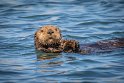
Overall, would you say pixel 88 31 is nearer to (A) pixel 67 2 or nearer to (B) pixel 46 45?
(B) pixel 46 45

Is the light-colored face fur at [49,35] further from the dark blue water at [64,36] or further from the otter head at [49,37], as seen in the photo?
the dark blue water at [64,36]

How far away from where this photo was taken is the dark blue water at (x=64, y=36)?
722cm

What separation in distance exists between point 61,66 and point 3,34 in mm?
4139

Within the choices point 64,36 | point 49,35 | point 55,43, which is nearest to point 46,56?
point 55,43

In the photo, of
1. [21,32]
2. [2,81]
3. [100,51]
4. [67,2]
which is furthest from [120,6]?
[2,81]

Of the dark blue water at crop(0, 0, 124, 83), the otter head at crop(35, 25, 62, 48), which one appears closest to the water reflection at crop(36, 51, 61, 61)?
the dark blue water at crop(0, 0, 124, 83)

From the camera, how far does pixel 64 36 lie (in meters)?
11.3

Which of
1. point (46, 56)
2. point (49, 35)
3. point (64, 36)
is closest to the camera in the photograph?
point (49, 35)

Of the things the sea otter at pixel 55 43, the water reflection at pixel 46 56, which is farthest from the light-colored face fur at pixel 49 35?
the water reflection at pixel 46 56

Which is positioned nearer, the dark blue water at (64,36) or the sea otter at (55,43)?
the dark blue water at (64,36)

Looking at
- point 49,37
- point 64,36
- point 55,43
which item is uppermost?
point 49,37

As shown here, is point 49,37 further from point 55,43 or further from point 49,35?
point 55,43

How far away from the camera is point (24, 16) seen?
1412 centimetres

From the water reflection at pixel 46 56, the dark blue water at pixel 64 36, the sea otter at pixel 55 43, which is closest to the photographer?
the dark blue water at pixel 64 36
